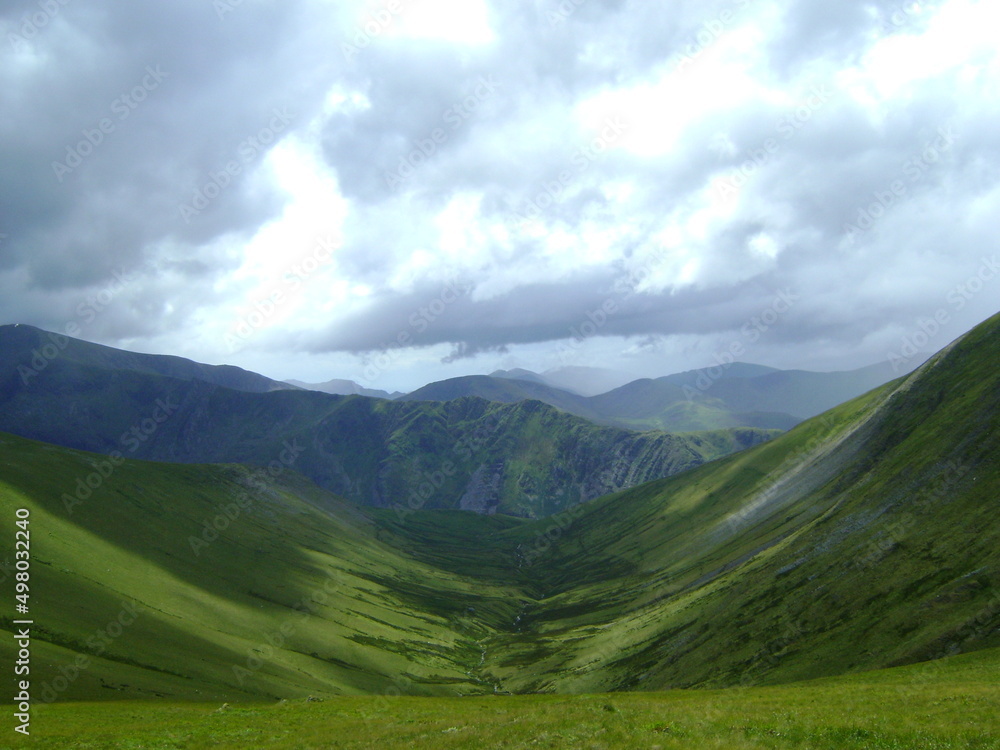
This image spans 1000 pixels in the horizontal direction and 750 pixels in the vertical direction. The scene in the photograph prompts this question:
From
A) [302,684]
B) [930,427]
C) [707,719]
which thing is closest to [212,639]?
[302,684]

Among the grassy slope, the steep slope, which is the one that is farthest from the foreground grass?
the grassy slope

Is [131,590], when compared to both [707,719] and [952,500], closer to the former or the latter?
[707,719]

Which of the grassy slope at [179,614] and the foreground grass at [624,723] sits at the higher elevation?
the foreground grass at [624,723]

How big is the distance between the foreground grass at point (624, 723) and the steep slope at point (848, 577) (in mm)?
25435

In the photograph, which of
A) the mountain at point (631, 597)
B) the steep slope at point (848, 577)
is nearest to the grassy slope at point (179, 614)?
the mountain at point (631, 597)

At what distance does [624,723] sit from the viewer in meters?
31.1

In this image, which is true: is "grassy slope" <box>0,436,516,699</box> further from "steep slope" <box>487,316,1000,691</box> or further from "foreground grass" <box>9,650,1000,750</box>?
"steep slope" <box>487,316,1000,691</box>

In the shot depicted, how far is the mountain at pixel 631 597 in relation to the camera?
8038 centimetres

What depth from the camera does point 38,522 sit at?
411 ft

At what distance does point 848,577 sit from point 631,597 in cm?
10774

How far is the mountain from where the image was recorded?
8038 centimetres

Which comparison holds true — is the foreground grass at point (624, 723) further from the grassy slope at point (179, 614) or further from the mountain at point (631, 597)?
the grassy slope at point (179, 614)

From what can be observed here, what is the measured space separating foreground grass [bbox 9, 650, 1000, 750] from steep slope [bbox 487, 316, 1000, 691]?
83.4ft

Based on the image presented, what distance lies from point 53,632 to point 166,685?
2032cm
